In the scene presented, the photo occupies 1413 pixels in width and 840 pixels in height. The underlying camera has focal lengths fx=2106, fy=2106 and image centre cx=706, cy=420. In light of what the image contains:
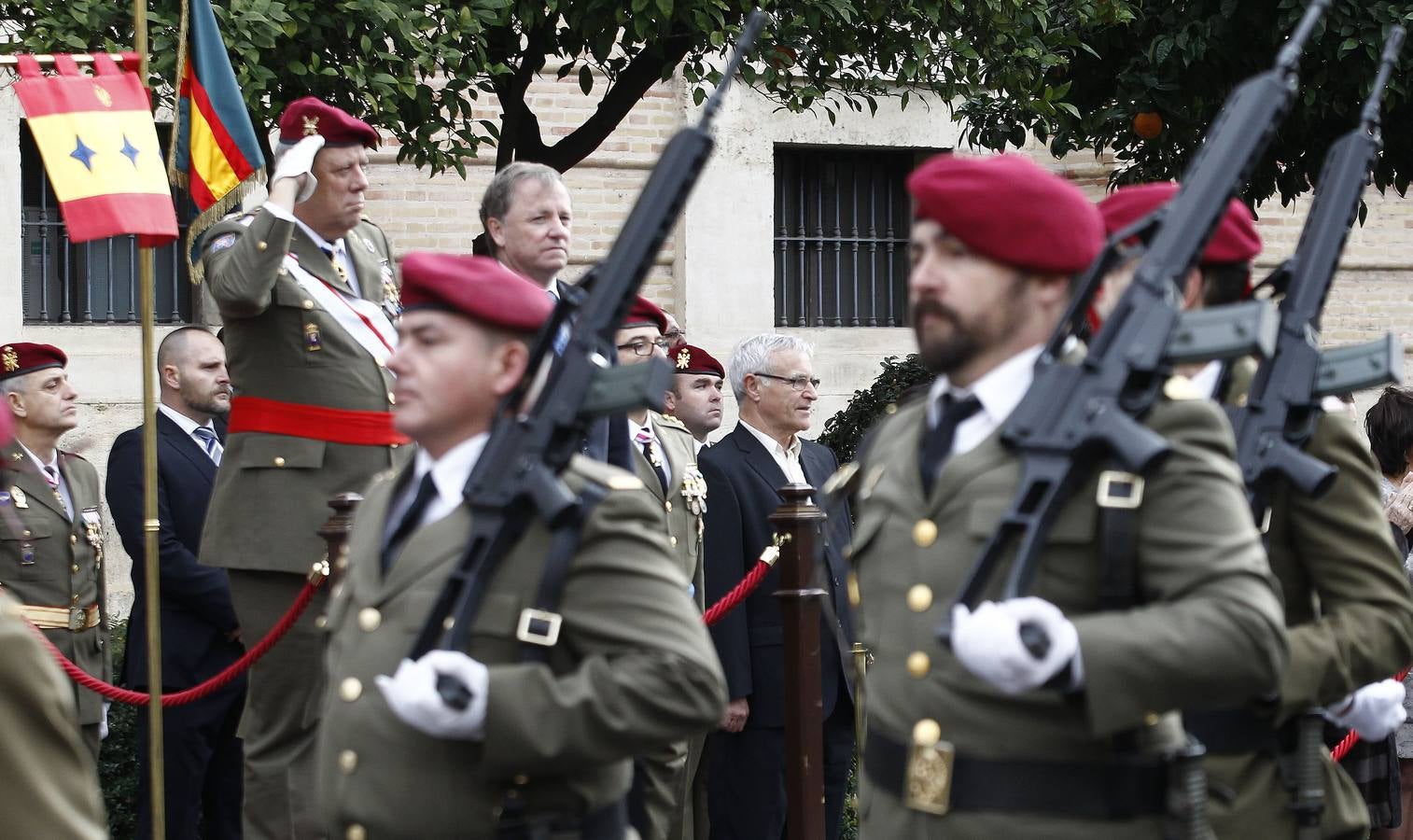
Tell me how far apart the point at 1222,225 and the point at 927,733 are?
4.77 feet

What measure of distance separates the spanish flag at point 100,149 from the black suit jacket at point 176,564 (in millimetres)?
1183

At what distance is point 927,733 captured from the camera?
3.29m

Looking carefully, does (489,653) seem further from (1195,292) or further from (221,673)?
(221,673)

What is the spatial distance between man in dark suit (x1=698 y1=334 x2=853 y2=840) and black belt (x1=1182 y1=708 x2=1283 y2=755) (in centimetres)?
349

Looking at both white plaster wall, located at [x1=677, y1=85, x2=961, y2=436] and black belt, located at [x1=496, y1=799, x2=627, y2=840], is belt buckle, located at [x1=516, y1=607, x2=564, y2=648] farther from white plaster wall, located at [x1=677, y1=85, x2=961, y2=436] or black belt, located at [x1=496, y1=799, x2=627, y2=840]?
white plaster wall, located at [x1=677, y1=85, x2=961, y2=436]

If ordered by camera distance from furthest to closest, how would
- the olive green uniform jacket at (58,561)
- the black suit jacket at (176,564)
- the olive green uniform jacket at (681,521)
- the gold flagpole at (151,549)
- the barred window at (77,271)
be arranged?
the barred window at (77,271)
the black suit jacket at (176,564)
the olive green uniform jacket at (58,561)
the olive green uniform jacket at (681,521)
the gold flagpole at (151,549)

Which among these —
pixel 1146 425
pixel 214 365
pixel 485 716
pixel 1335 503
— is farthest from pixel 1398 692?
pixel 214 365

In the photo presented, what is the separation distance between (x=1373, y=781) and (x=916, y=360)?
5.86m

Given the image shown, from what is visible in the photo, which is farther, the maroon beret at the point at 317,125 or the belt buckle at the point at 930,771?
the maroon beret at the point at 317,125

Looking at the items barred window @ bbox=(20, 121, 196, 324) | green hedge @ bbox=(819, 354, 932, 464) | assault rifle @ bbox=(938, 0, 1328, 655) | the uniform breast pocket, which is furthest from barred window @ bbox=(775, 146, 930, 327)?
assault rifle @ bbox=(938, 0, 1328, 655)

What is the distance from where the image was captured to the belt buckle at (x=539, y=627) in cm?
341

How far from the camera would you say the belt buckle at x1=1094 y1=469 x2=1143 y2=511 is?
3.17m

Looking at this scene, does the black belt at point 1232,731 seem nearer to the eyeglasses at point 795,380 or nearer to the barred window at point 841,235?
the eyeglasses at point 795,380

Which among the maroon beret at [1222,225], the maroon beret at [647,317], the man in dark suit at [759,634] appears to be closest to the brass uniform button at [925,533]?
the maroon beret at [1222,225]
